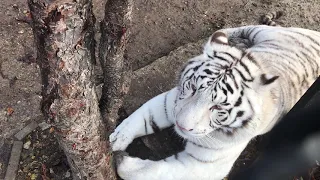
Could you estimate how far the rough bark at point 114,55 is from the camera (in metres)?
1.79

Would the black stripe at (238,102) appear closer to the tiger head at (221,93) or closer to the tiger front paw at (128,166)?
the tiger head at (221,93)

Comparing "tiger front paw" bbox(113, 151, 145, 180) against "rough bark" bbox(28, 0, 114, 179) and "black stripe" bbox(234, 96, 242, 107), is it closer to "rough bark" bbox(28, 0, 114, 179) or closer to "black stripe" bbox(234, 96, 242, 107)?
"rough bark" bbox(28, 0, 114, 179)

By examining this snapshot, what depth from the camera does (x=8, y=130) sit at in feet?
8.30

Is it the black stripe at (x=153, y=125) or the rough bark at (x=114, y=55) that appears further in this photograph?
the black stripe at (x=153, y=125)

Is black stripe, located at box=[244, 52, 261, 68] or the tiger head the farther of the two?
black stripe, located at box=[244, 52, 261, 68]

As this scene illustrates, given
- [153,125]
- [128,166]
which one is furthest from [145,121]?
[128,166]

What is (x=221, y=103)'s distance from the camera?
2018 millimetres

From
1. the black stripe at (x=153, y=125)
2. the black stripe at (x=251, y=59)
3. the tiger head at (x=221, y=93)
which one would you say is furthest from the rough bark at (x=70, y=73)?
the black stripe at (x=251, y=59)

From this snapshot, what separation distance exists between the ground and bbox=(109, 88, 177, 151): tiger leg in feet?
0.28

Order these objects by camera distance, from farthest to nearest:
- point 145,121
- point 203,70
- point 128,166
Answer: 1. point 145,121
2. point 128,166
3. point 203,70

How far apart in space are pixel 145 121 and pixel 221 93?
0.60 m

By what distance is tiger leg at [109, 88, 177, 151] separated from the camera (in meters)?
2.41

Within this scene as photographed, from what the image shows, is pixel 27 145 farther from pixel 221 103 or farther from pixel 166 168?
pixel 221 103

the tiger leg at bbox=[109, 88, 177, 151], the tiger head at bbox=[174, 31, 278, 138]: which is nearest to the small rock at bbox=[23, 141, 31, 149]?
the tiger leg at bbox=[109, 88, 177, 151]
